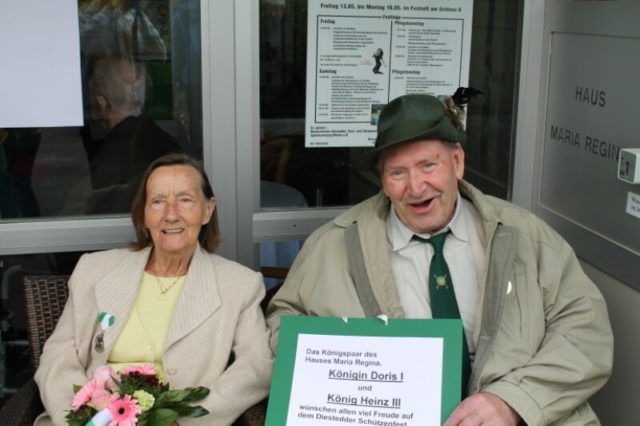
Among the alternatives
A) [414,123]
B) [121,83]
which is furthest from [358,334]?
[121,83]

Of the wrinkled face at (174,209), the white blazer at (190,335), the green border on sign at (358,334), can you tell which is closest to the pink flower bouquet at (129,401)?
the white blazer at (190,335)

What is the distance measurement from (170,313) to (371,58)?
145 centimetres

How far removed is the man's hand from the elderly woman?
706 millimetres

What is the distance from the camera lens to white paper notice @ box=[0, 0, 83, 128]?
3.52m

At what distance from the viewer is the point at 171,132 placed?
380cm

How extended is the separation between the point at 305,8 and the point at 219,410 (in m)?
1.74

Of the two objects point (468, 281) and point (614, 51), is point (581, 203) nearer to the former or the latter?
point (614, 51)

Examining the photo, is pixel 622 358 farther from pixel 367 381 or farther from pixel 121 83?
pixel 121 83

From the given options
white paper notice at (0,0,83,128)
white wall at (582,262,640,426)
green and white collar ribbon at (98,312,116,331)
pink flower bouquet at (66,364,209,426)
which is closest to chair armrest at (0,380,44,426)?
pink flower bouquet at (66,364,209,426)

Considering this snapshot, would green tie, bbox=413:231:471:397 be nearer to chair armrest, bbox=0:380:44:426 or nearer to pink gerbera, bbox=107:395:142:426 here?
pink gerbera, bbox=107:395:142:426

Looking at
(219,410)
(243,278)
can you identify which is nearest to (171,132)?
(243,278)

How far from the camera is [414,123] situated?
299 cm

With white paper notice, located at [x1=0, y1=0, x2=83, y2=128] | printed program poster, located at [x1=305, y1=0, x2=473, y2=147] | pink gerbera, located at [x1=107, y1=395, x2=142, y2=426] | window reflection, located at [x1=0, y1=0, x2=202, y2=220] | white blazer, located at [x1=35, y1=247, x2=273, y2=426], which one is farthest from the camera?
printed program poster, located at [x1=305, y1=0, x2=473, y2=147]

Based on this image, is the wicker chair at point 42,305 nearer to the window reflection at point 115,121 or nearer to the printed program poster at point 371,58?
the window reflection at point 115,121
